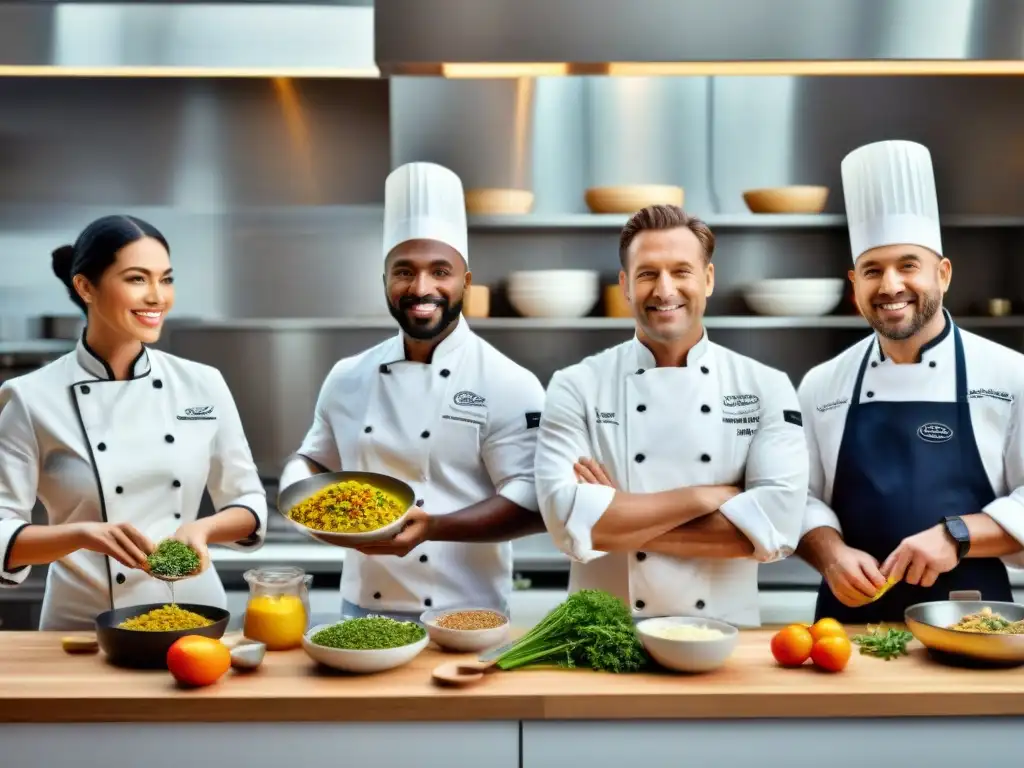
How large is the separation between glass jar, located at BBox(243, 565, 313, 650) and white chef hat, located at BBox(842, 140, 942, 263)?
1626 mm

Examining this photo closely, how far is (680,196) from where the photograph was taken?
414 cm

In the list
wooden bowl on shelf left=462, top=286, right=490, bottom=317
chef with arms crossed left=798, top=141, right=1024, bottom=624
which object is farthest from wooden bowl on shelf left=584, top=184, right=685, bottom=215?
chef with arms crossed left=798, top=141, right=1024, bottom=624

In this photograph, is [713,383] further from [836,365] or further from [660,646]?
[660,646]

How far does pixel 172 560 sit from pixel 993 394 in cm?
196

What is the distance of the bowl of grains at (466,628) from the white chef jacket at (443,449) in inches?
15.9

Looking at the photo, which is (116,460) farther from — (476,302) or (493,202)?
(493,202)

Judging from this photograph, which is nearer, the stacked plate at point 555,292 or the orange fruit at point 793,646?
the orange fruit at point 793,646

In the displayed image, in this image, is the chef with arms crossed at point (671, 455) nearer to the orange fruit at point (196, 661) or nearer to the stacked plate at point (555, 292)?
the orange fruit at point (196, 661)

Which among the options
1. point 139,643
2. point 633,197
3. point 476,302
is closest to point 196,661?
point 139,643

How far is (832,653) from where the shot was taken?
1.93m

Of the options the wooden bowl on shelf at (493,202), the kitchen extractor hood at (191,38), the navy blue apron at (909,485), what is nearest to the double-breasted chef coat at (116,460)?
the kitchen extractor hood at (191,38)

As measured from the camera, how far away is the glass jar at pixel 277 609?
213 cm

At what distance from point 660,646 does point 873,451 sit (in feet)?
3.06

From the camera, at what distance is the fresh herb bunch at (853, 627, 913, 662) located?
2.06m
